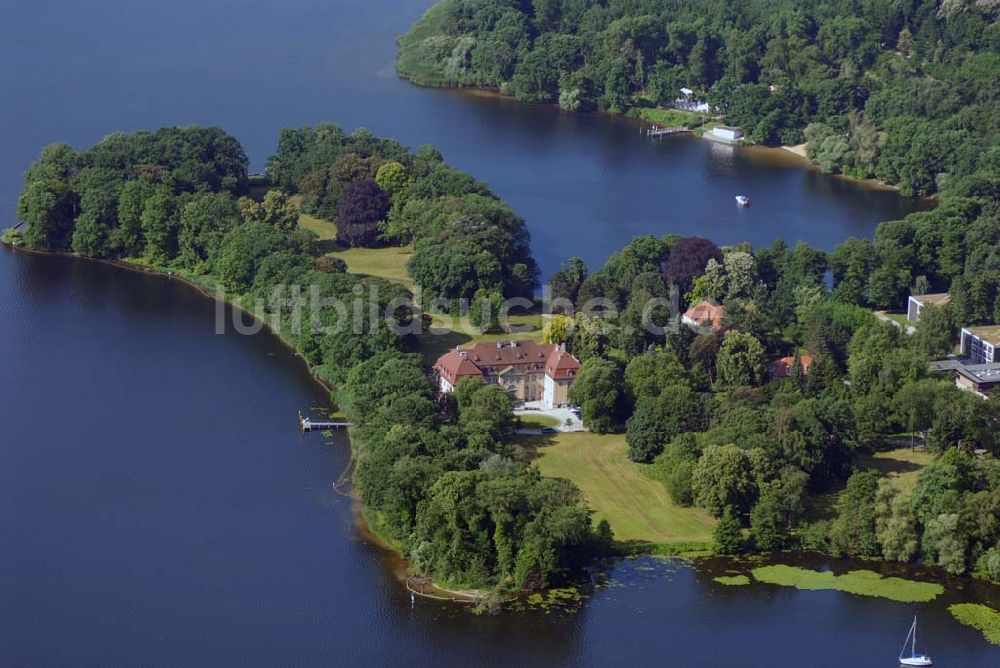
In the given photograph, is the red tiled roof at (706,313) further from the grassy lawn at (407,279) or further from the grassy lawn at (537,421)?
the grassy lawn at (537,421)

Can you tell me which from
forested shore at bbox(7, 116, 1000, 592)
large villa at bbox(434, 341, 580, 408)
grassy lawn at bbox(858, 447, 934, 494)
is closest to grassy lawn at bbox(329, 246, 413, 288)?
forested shore at bbox(7, 116, 1000, 592)

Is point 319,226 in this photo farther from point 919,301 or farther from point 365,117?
point 919,301

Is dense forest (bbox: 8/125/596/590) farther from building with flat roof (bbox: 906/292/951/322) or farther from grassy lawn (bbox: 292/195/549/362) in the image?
building with flat roof (bbox: 906/292/951/322)

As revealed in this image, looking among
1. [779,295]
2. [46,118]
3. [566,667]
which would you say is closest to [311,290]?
[779,295]

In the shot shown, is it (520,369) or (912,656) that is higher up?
(520,369)

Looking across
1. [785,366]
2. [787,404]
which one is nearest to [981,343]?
[785,366]

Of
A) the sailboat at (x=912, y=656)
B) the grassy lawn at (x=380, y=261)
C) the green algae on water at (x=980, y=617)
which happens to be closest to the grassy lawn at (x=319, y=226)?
the grassy lawn at (x=380, y=261)
